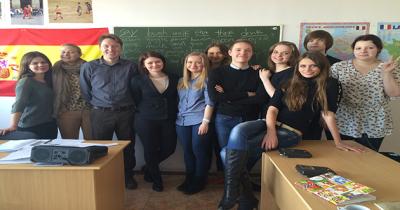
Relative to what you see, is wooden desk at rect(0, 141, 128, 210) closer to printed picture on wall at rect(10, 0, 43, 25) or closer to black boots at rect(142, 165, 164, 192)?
black boots at rect(142, 165, 164, 192)

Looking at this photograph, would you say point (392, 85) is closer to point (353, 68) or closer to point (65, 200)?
point (353, 68)

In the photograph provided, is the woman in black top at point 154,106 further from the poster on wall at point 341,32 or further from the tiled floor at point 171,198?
the poster on wall at point 341,32

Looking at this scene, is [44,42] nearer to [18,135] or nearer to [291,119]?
[18,135]

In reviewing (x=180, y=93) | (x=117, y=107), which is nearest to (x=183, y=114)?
(x=180, y=93)

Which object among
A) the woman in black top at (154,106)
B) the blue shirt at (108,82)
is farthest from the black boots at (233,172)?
the blue shirt at (108,82)

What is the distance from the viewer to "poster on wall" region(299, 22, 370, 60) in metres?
3.03

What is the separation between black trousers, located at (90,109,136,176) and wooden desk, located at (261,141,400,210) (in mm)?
1505

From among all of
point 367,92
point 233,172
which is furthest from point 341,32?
point 233,172

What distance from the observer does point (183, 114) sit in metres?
2.84

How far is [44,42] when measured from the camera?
131 inches

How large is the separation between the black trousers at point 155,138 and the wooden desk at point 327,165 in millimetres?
1196

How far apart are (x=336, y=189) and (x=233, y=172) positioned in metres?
0.85

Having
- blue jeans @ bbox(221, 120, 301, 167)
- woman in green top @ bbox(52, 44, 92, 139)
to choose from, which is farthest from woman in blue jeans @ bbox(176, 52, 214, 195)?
woman in green top @ bbox(52, 44, 92, 139)

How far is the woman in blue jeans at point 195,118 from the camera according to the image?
2.71 m
